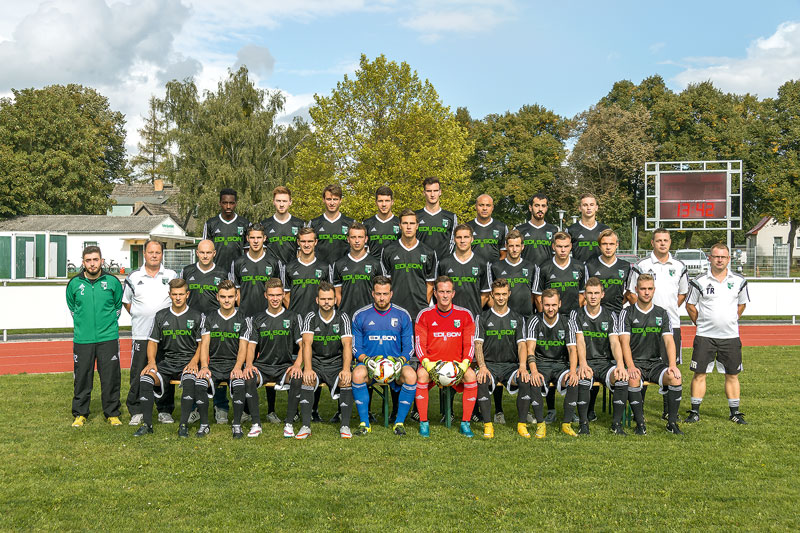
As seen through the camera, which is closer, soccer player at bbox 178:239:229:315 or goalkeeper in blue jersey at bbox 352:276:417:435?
goalkeeper in blue jersey at bbox 352:276:417:435

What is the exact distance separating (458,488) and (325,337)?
2350 mm

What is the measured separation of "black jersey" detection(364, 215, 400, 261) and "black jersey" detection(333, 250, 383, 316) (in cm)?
32

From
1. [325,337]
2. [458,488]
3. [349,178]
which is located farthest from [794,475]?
[349,178]

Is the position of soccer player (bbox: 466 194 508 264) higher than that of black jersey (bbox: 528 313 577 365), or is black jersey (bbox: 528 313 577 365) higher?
soccer player (bbox: 466 194 508 264)

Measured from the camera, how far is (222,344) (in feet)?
21.2

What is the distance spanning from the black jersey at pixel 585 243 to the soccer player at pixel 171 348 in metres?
4.15

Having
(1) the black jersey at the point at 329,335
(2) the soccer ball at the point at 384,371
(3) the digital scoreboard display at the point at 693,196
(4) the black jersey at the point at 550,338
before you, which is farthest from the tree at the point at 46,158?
(4) the black jersey at the point at 550,338

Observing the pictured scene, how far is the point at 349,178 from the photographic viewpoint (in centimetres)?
2470

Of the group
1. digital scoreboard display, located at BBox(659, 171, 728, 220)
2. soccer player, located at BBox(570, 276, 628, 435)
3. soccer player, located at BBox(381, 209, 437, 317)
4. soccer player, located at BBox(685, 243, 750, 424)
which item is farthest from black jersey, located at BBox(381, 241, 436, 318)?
digital scoreboard display, located at BBox(659, 171, 728, 220)

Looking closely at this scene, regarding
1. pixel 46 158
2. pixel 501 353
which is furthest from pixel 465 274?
pixel 46 158

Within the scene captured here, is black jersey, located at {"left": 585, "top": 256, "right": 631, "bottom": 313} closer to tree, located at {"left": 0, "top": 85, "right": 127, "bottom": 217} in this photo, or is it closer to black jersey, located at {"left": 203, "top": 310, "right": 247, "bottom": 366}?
black jersey, located at {"left": 203, "top": 310, "right": 247, "bottom": 366}

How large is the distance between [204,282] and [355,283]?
1.60m

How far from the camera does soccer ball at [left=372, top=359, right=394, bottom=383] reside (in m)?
6.18

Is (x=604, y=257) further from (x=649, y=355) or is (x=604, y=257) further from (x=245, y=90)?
(x=245, y=90)
